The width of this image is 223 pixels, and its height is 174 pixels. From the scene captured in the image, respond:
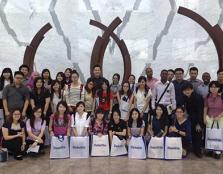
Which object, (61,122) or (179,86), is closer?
(61,122)

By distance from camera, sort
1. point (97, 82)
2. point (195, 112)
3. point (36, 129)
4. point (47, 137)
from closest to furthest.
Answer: point (36, 129)
point (195, 112)
point (47, 137)
point (97, 82)

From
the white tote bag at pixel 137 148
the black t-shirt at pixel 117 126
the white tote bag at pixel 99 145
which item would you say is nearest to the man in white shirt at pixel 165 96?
the black t-shirt at pixel 117 126

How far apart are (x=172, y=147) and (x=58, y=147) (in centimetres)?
143

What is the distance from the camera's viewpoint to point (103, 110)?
16.1ft

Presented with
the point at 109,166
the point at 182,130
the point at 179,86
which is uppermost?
the point at 179,86

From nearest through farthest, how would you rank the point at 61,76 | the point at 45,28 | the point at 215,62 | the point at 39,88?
the point at 39,88
the point at 61,76
the point at 45,28
the point at 215,62

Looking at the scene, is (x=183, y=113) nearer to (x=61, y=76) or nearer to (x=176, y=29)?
(x=61, y=76)

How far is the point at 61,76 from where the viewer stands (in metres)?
5.22

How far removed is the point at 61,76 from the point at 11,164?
1.70m

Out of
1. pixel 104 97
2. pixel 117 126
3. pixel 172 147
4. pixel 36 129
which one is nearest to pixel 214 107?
pixel 172 147

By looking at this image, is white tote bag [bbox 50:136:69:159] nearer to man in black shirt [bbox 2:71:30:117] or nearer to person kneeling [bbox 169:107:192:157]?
man in black shirt [bbox 2:71:30:117]

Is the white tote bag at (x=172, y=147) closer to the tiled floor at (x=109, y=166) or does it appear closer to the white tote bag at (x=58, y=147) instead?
the tiled floor at (x=109, y=166)

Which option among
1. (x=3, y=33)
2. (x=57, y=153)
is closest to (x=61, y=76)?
(x=57, y=153)

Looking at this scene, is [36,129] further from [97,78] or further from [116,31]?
[116,31]
